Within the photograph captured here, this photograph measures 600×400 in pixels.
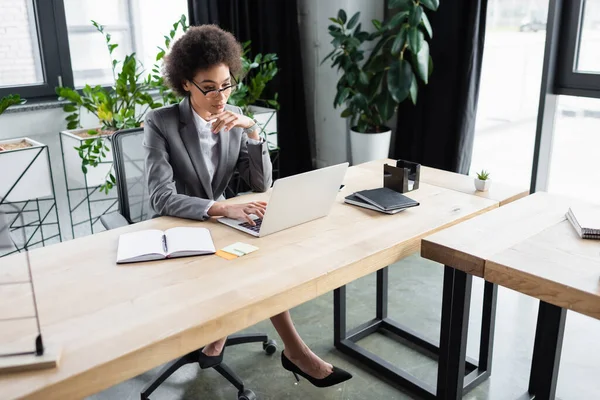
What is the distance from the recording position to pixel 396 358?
2.29 m

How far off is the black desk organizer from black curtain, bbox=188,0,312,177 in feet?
7.08

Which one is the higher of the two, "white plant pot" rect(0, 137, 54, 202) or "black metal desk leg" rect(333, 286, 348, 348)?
"white plant pot" rect(0, 137, 54, 202)

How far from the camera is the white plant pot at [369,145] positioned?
148 inches

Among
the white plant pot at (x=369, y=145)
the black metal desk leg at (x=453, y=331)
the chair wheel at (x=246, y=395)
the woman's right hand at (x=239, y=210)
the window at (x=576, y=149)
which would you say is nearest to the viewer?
the black metal desk leg at (x=453, y=331)

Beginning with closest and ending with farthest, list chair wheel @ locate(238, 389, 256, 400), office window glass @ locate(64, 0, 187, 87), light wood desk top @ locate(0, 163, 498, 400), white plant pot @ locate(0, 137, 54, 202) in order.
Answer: light wood desk top @ locate(0, 163, 498, 400), chair wheel @ locate(238, 389, 256, 400), white plant pot @ locate(0, 137, 54, 202), office window glass @ locate(64, 0, 187, 87)

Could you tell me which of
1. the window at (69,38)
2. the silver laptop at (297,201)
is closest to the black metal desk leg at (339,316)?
the silver laptop at (297,201)

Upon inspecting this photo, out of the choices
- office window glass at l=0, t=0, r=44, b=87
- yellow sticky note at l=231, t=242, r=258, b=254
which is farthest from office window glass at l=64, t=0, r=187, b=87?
yellow sticky note at l=231, t=242, r=258, b=254

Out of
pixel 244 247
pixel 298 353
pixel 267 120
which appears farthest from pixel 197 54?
pixel 267 120

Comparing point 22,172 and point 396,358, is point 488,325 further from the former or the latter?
point 22,172

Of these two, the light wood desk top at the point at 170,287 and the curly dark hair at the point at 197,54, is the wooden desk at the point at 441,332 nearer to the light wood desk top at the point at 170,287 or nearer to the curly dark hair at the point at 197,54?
the light wood desk top at the point at 170,287

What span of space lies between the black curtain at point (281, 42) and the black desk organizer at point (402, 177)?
2157mm

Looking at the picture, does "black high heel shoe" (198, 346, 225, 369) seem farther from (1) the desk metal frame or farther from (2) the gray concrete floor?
(1) the desk metal frame

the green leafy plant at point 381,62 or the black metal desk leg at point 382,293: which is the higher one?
the green leafy plant at point 381,62

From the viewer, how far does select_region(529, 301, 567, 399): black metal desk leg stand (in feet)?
5.66
